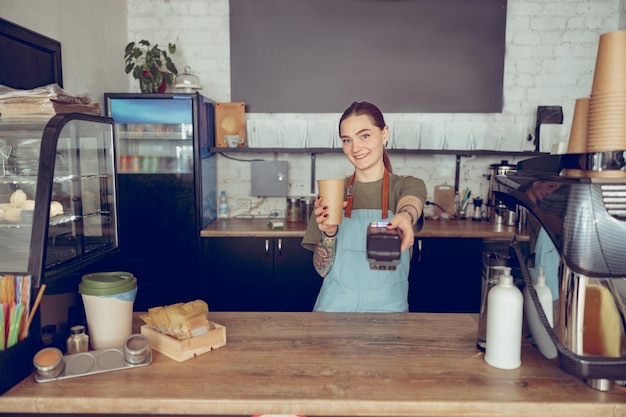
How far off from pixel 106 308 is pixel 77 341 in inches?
4.7

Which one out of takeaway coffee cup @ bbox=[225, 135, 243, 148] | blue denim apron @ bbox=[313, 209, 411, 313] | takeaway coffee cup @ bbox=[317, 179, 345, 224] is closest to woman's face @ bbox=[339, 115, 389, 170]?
blue denim apron @ bbox=[313, 209, 411, 313]

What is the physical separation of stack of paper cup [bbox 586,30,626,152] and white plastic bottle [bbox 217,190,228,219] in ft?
11.1

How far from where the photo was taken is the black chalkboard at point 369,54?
3994 mm

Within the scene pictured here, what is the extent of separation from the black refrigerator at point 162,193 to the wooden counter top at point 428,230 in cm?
20

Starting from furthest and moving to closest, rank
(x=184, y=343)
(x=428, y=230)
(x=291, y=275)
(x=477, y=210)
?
(x=477, y=210) → (x=291, y=275) → (x=428, y=230) → (x=184, y=343)

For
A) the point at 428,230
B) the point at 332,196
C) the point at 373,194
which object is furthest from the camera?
the point at 428,230

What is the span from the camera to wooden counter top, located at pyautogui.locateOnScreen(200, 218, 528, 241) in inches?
136

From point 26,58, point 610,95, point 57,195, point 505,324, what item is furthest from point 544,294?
point 26,58

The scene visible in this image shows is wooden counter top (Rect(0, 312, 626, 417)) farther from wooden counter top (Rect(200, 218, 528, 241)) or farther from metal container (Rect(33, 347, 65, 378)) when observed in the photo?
wooden counter top (Rect(200, 218, 528, 241))

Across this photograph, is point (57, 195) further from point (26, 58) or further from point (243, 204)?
point (243, 204)

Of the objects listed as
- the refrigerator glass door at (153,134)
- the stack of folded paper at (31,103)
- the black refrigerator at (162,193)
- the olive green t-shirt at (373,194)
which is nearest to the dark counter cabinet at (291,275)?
the black refrigerator at (162,193)

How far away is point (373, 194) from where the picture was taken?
7.00 ft

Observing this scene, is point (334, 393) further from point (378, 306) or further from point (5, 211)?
point (5, 211)

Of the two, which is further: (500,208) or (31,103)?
(500,208)
